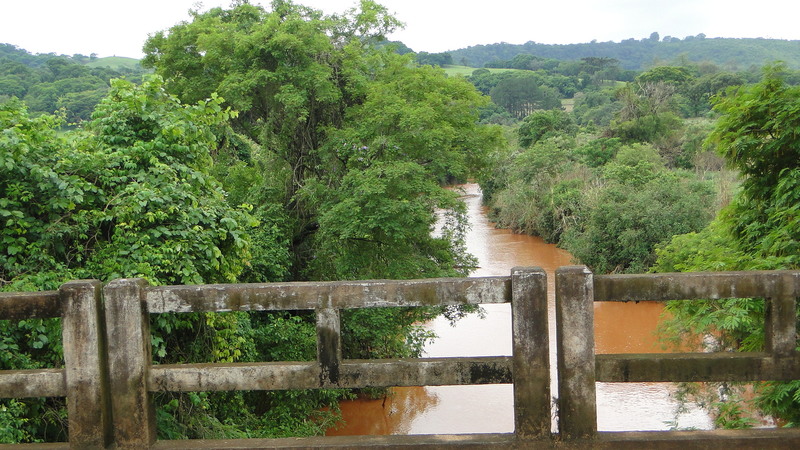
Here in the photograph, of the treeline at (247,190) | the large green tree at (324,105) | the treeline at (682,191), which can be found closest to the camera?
the treeline at (247,190)

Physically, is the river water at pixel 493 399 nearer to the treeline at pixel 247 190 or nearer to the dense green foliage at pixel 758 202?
the treeline at pixel 247 190

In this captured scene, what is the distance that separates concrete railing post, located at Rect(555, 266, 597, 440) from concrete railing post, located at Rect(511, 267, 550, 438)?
9 cm

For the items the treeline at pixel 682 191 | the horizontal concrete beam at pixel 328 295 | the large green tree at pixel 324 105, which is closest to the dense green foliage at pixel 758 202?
the treeline at pixel 682 191

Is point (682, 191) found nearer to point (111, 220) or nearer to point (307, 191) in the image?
point (307, 191)

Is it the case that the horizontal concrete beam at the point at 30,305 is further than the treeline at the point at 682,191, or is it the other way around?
the treeline at the point at 682,191

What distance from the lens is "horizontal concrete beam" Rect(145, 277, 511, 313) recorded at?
4.16 m

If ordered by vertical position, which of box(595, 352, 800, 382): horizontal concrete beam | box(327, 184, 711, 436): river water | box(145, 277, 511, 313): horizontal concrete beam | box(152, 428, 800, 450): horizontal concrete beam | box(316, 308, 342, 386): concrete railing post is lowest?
box(327, 184, 711, 436): river water

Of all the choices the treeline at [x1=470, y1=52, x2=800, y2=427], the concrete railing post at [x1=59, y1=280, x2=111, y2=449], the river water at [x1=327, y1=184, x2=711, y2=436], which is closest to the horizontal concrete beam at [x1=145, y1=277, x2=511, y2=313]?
the concrete railing post at [x1=59, y1=280, x2=111, y2=449]

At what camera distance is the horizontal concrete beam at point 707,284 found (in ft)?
13.3

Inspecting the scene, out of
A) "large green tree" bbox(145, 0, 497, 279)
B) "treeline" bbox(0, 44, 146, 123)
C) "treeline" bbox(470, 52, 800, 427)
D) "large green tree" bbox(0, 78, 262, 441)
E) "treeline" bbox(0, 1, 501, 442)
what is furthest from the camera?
"treeline" bbox(0, 44, 146, 123)

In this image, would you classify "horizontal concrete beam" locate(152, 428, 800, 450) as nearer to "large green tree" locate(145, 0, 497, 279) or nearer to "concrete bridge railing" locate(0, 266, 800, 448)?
"concrete bridge railing" locate(0, 266, 800, 448)

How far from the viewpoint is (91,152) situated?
8.05 metres

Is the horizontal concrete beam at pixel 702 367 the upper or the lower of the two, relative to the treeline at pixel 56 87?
lower

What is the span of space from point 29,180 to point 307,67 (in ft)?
39.2
